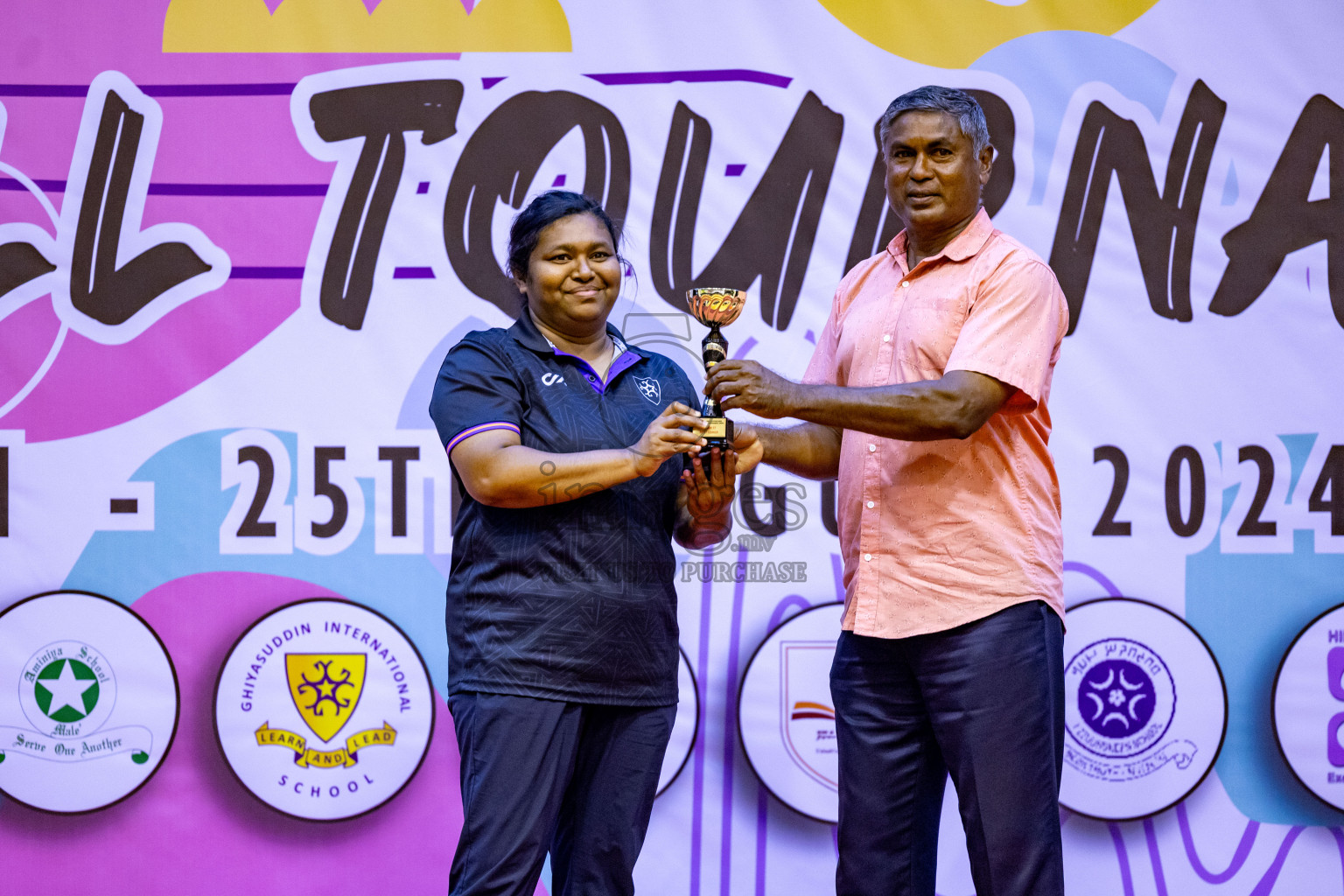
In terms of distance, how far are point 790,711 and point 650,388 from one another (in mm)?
1301

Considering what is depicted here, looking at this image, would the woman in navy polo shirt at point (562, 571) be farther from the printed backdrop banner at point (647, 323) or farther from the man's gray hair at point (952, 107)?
the printed backdrop banner at point (647, 323)

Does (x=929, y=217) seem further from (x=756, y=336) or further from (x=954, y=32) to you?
(x=954, y=32)

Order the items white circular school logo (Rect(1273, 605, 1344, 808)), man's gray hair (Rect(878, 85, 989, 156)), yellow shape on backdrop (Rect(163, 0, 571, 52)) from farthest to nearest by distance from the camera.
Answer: yellow shape on backdrop (Rect(163, 0, 571, 52)) < white circular school logo (Rect(1273, 605, 1344, 808)) < man's gray hair (Rect(878, 85, 989, 156))

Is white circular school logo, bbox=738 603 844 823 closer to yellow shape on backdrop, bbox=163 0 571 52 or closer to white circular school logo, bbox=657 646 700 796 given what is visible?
white circular school logo, bbox=657 646 700 796

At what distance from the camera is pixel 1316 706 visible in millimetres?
2992

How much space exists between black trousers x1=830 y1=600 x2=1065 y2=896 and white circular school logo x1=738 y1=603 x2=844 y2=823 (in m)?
0.92

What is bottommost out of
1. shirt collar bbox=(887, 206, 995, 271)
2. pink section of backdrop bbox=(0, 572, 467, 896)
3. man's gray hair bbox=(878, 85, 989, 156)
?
pink section of backdrop bbox=(0, 572, 467, 896)

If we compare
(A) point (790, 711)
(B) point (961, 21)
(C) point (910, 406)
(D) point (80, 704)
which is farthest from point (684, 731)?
(B) point (961, 21)

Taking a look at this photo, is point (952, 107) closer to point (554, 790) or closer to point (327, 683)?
point (554, 790)

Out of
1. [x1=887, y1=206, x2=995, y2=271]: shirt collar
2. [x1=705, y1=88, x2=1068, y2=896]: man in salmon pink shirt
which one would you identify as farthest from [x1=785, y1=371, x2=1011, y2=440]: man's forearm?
[x1=887, y1=206, x2=995, y2=271]: shirt collar

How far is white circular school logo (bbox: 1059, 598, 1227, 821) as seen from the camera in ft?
9.82

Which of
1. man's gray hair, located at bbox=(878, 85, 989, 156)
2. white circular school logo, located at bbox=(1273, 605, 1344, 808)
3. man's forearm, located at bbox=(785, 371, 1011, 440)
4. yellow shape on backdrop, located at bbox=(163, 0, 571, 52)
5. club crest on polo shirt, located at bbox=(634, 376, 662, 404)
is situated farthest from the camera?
yellow shape on backdrop, located at bbox=(163, 0, 571, 52)

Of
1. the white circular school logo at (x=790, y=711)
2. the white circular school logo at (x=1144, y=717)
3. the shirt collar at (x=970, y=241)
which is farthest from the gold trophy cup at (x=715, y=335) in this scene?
the white circular school logo at (x=1144, y=717)

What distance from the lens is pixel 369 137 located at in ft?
10.2
